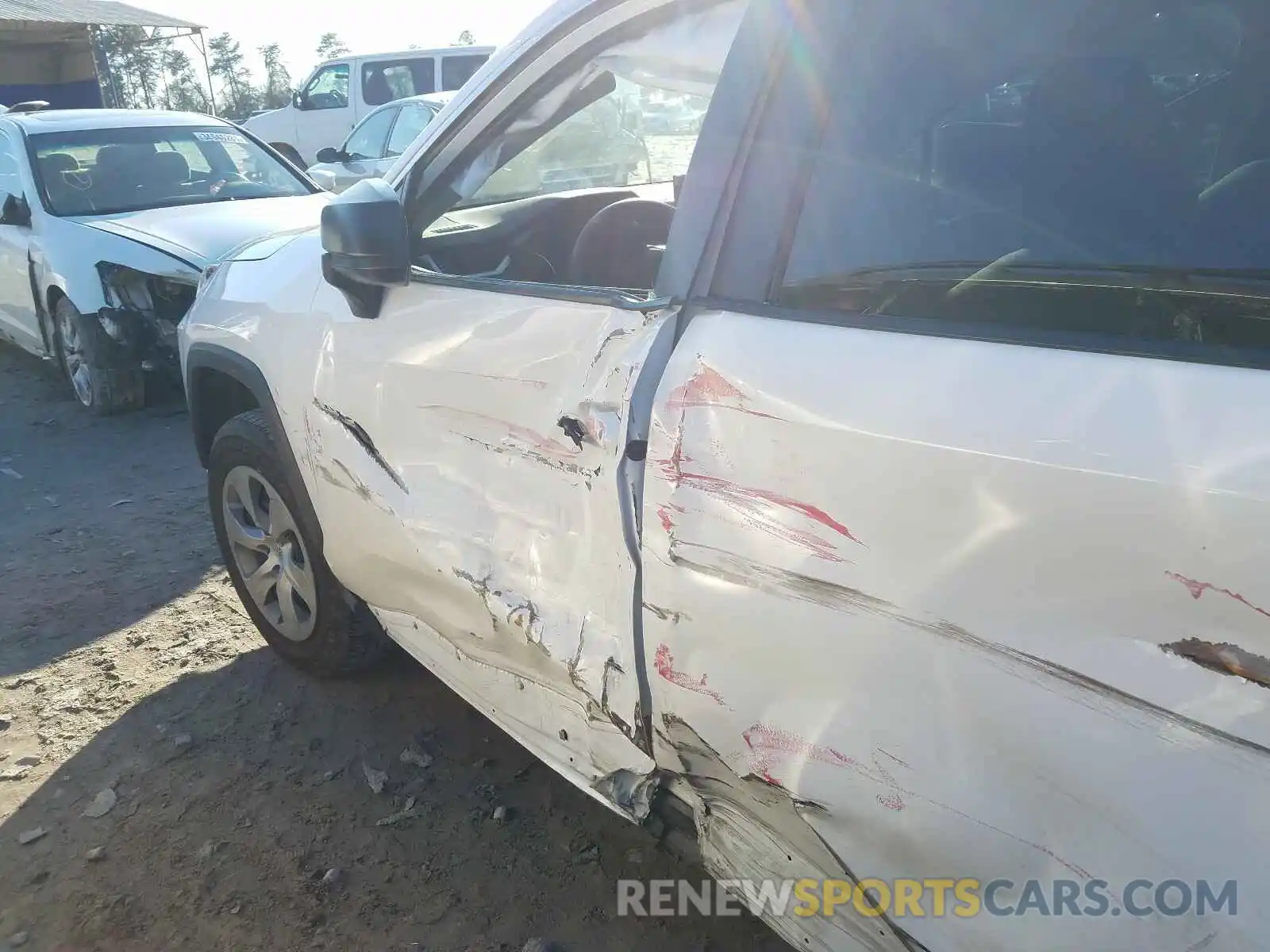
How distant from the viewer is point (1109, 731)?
1.17 meters

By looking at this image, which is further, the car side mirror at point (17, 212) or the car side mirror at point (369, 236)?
the car side mirror at point (17, 212)

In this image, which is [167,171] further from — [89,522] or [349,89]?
[349,89]

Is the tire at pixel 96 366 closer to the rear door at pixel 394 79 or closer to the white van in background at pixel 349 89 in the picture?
the white van in background at pixel 349 89

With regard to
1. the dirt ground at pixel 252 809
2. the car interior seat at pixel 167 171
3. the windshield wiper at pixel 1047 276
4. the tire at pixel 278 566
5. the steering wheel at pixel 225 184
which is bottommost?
the dirt ground at pixel 252 809

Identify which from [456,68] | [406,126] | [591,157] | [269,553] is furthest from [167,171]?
[456,68]

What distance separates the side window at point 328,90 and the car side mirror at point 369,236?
13.6 metres

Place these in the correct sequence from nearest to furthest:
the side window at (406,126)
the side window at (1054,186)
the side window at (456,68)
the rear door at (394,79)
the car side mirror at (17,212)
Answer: the side window at (1054,186), the car side mirror at (17,212), the side window at (406,126), the side window at (456,68), the rear door at (394,79)

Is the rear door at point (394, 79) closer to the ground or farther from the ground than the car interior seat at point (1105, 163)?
closer to the ground

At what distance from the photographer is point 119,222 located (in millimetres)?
Answer: 5906

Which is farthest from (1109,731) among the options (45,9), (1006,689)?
(45,9)

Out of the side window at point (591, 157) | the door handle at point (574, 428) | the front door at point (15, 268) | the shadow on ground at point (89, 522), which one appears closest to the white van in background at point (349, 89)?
the front door at point (15, 268)

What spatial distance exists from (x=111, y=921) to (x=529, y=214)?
209 cm

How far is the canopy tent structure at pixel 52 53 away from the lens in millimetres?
17125

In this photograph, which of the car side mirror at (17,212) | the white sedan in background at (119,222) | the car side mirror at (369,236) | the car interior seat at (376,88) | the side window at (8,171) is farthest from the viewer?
the car interior seat at (376,88)
